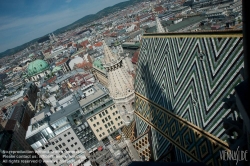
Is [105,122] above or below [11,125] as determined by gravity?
below

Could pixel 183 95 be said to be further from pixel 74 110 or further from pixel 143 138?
pixel 74 110

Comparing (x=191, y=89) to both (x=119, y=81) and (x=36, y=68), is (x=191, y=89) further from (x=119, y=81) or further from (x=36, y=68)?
(x=36, y=68)

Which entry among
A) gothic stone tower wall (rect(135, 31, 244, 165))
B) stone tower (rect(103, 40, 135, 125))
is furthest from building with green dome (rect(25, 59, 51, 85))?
gothic stone tower wall (rect(135, 31, 244, 165))

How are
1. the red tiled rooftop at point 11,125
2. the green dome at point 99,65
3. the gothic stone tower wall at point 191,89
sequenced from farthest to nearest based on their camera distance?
the green dome at point 99,65
the red tiled rooftop at point 11,125
the gothic stone tower wall at point 191,89

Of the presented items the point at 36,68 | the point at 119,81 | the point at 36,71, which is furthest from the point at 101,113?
the point at 36,68

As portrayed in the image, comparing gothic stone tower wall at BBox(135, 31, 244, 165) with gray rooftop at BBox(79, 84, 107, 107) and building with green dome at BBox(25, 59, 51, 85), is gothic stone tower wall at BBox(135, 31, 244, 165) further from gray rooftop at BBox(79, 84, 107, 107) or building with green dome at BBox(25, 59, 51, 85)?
building with green dome at BBox(25, 59, 51, 85)

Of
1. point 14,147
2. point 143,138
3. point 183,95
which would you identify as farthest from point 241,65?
point 14,147

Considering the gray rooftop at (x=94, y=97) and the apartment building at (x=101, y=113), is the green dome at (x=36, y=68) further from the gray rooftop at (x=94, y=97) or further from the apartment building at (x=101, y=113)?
the gray rooftop at (x=94, y=97)

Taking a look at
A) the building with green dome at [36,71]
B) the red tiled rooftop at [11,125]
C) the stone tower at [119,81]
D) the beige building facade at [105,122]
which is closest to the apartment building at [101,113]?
the beige building facade at [105,122]

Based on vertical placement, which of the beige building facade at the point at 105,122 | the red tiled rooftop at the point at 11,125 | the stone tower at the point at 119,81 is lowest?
the beige building facade at the point at 105,122

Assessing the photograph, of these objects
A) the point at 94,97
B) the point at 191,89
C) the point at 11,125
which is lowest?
the point at 11,125
